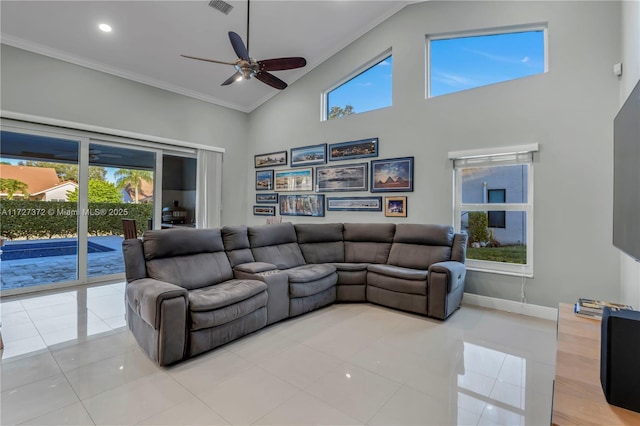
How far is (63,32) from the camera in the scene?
12.9ft

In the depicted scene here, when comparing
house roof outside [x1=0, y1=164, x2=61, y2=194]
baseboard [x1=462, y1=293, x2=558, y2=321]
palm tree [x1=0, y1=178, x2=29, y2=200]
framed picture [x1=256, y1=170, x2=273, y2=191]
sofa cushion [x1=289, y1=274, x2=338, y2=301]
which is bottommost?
baseboard [x1=462, y1=293, x2=558, y2=321]

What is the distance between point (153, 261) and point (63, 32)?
3.44m

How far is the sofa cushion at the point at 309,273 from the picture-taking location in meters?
3.43

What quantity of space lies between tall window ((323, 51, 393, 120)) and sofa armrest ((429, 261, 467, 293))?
2.73 meters

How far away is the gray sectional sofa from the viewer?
8.07 feet

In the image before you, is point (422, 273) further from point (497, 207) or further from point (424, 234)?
point (497, 207)

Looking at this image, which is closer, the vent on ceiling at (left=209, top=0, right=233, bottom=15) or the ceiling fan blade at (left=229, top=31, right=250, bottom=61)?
the ceiling fan blade at (left=229, top=31, right=250, bottom=61)

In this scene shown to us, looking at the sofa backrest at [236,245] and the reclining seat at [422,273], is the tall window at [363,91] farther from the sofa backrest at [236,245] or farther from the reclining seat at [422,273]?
the sofa backrest at [236,245]

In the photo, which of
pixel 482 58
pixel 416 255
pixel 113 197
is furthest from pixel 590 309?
pixel 113 197

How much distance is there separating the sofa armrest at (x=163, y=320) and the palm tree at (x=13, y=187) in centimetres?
316

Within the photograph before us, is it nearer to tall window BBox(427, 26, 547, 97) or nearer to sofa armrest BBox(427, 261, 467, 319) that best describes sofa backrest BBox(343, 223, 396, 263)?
sofa armrest BBox(427, 261, 467, 319)

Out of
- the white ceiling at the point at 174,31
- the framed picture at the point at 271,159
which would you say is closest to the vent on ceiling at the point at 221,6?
the white ceiling at the point at 174,31

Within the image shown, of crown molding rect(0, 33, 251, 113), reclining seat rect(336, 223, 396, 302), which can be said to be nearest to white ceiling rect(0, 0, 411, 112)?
crown molding rect(0, 33, 251, 113)

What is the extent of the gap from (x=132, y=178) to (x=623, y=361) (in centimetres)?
607
